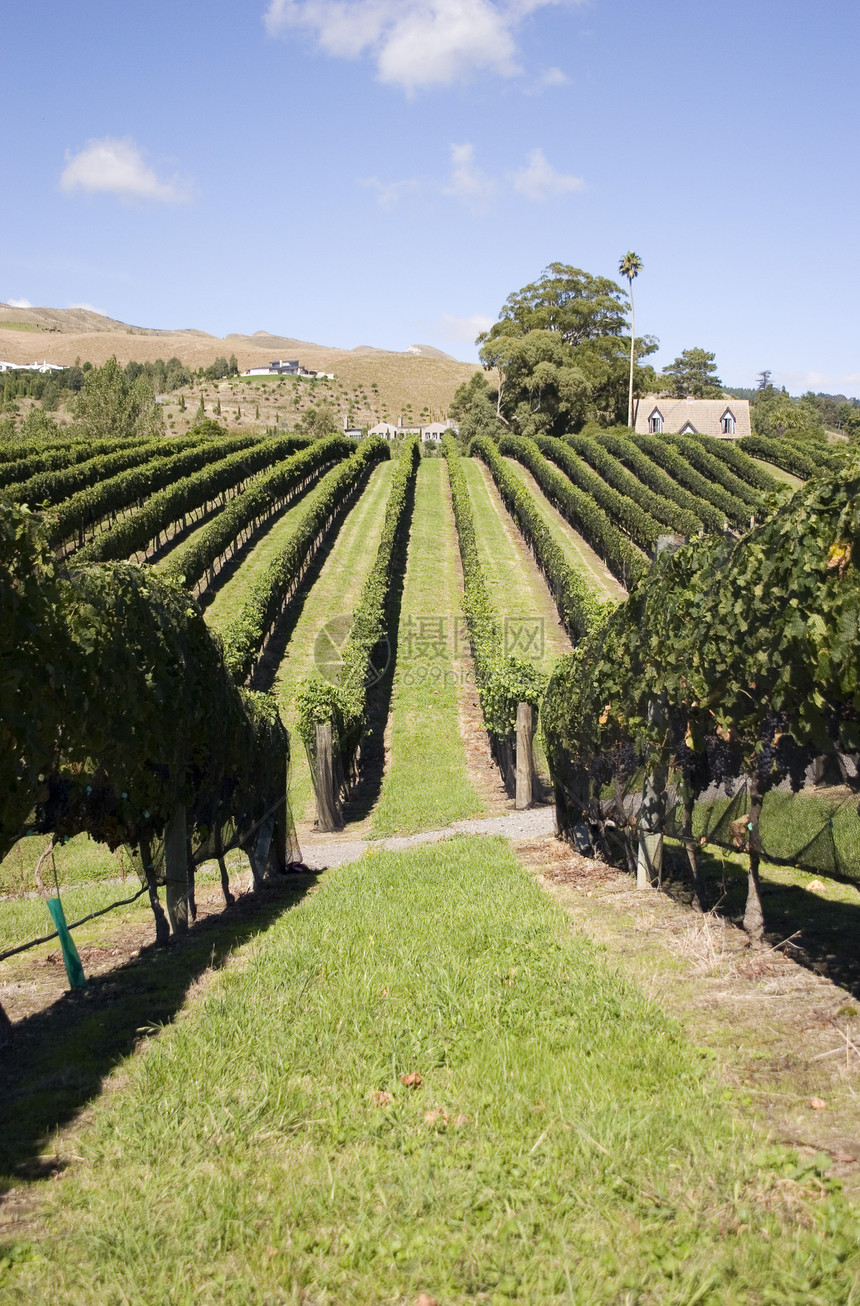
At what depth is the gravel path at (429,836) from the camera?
49.2 ft

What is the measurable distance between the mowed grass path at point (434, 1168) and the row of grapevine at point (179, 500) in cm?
2255

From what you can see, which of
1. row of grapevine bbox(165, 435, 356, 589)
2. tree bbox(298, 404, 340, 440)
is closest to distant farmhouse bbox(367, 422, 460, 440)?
tree bbox(298, 404, 340, 440)

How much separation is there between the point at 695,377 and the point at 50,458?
355ft

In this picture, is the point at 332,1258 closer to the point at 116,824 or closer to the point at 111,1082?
the point at 111,1082

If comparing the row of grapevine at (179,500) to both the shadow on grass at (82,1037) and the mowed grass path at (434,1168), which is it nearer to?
the shadow on grass at (82,1037)

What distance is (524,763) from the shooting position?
1764 centimetres

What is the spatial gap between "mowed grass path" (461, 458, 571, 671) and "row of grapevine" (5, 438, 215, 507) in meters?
16.6

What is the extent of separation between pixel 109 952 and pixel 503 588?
2892 cm

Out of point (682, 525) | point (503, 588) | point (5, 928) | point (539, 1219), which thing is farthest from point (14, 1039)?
point (682, 525)

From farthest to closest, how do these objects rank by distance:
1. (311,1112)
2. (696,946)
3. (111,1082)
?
(696,946) → (111,1082) → (311,1112)

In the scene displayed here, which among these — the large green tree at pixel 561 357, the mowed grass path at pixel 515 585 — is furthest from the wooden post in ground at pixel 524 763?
the large green tree at pixel 561 357

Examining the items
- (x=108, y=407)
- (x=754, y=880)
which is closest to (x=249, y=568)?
(x=754, y=880)

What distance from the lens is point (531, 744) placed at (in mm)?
17688

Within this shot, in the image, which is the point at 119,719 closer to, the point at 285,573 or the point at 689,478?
the point at 285,573
